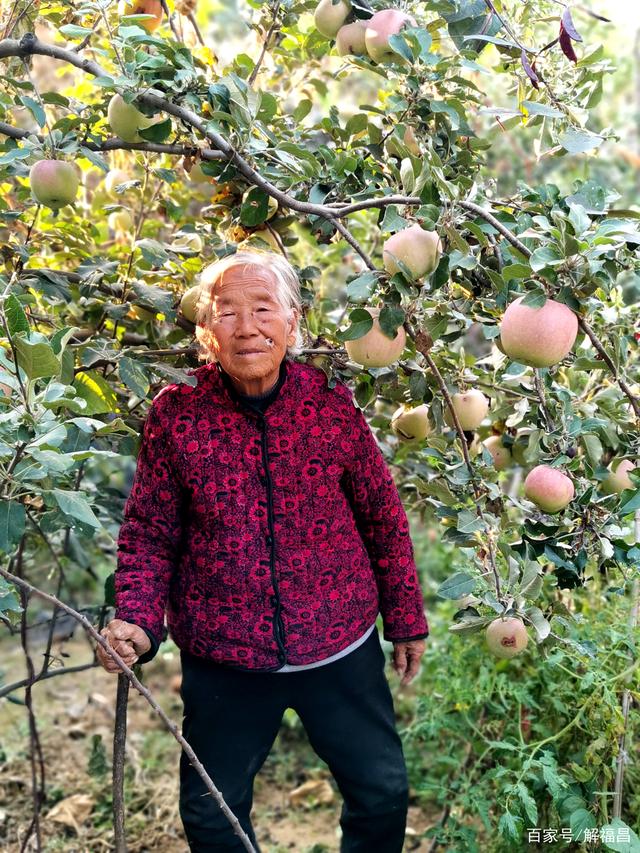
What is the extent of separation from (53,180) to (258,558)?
0.76 m

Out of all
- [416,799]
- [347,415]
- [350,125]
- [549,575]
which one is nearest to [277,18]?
[350,125]

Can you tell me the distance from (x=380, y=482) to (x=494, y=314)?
386mm

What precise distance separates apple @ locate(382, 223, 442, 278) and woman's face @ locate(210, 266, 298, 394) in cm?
29

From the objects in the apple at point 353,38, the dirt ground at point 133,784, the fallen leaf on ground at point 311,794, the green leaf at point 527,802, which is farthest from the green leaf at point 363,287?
the fallen leaf on ground at point 311,794

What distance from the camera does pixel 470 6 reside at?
1551 millimetres

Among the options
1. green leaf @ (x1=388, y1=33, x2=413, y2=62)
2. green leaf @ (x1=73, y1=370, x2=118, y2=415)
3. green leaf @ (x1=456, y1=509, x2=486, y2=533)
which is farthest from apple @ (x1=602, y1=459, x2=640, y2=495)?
green leaf @ (x1=73, y1=370, x2=118, y2=415)

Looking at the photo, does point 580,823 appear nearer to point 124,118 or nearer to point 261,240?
point 261,240

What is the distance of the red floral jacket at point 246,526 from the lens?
1.63 metres

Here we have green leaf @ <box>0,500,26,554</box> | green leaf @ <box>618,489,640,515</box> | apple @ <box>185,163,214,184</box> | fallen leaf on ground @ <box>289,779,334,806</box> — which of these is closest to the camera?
green leaf @ <box>0,500,26,554</box>

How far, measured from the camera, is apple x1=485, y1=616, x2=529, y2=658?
160 centimetres

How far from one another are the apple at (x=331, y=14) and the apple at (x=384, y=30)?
10 centimetres

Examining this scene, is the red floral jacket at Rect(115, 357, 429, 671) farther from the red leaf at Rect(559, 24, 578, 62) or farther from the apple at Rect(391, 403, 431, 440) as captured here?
the red leaf at Rect(559, 24, 578, 62)

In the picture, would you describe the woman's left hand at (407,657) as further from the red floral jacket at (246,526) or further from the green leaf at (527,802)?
the green leaf at (527,802)

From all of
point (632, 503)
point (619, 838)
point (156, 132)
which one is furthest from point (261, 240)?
point (619, 838)
